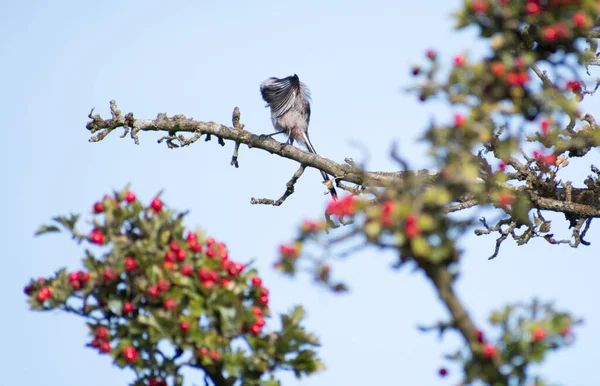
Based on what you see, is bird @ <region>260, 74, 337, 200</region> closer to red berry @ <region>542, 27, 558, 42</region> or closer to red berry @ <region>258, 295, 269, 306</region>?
red berry @ <region>258, 295, 269, 306</region>

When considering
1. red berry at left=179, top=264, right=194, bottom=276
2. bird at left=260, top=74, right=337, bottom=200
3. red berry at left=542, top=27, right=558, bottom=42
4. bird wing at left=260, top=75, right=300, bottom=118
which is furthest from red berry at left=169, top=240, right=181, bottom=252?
bird wing at left=260, top=75, right=300, bottom=118

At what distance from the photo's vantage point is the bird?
46.1 ft

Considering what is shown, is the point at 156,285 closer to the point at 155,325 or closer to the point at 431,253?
the point at 155,325

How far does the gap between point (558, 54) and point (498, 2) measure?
59cm

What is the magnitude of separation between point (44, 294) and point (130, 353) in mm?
722

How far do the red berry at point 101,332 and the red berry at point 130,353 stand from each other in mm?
174

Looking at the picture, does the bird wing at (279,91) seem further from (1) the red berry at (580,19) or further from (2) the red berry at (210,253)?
(1) the red berry at (580,19)

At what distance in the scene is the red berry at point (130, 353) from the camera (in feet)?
17.5

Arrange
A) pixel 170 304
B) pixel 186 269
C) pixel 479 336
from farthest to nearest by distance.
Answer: pixel 186 269
pixel 170 304
pixel 479 336

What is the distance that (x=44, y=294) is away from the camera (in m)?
5.46

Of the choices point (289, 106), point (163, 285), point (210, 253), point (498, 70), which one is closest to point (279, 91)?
point (289, 106)

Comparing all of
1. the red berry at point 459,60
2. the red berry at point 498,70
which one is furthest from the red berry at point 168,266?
the red berry at point 498,70

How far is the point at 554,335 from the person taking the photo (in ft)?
15.8

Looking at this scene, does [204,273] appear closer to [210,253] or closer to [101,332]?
[210,253]
